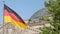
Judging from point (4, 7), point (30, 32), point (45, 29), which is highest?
point (4, 7)

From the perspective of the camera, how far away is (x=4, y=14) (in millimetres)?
22969

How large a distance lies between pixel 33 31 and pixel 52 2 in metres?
16.2

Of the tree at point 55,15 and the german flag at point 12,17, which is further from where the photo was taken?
the german flag at point 12,17

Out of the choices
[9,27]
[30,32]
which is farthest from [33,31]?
[9,27]

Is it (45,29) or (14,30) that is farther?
(14,30)

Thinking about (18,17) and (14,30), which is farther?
(14,30)

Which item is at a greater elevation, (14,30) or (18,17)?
(18,17)

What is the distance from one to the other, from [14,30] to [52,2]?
15.4 meters

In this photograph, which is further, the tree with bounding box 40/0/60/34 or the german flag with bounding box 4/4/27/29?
the german flag with bounding box 4/4/27/29

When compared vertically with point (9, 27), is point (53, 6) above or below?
above

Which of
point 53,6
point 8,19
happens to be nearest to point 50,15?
Result: point 53,6

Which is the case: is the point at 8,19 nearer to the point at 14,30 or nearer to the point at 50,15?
the point at 50,15

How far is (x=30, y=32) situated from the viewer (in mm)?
39406

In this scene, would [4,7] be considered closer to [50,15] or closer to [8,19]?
[8,19]
